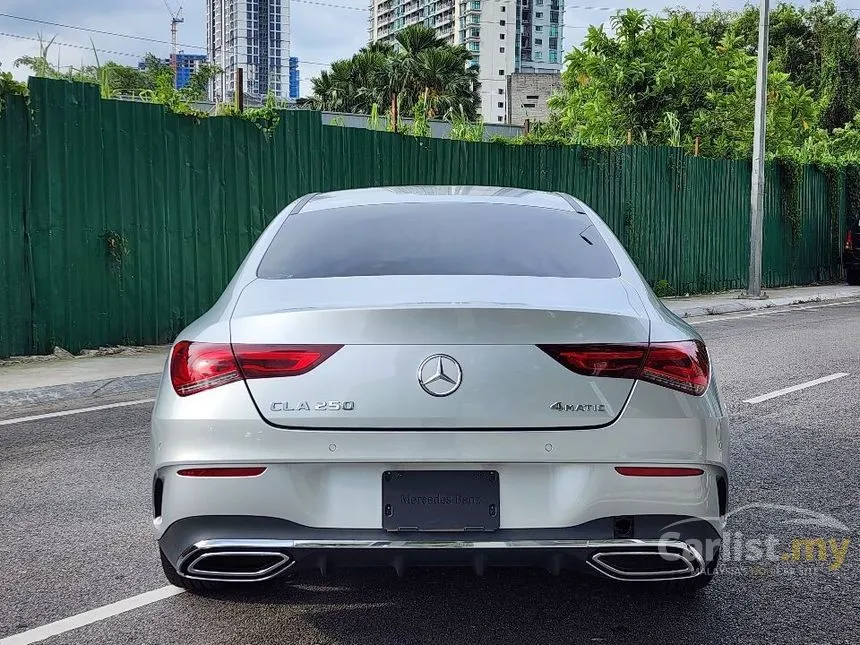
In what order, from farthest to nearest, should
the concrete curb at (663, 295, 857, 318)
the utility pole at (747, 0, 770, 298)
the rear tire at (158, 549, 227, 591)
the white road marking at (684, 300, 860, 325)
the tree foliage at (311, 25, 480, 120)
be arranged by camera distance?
the tree foliage at (311, 25, 480, 120) < the utility pole at (747, 0, 770, 298) < the concrete curb at (663, 295, 857, 318) < the white road marking at (684, 300, 860, 325) < the rear tire at (158, 549, 227, 591)

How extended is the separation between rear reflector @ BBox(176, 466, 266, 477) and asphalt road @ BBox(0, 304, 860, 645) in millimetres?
663

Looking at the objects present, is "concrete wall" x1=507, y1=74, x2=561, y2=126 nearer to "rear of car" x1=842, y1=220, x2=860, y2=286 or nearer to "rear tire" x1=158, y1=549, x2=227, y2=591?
"rear of car" x1=842, y1=220, x2=860, y2=286

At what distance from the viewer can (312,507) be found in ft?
10.7

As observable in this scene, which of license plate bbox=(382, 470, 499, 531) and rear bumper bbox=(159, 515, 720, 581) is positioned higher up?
license plate bbox=(382, 470, 499, 531)

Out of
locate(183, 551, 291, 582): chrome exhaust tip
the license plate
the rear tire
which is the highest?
the license plate

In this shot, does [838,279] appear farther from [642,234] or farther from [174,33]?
[174,33]

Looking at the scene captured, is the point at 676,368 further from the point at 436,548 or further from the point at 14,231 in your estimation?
the point at 14,231

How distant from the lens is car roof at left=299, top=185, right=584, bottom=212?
4594 mm

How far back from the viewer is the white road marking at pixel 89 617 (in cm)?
366

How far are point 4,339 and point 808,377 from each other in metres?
7.39

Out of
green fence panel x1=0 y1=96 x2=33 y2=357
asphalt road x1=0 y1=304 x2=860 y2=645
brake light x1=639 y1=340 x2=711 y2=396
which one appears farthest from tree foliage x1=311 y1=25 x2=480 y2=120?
brake light x1=639 y1=340 x2=711 y2=396

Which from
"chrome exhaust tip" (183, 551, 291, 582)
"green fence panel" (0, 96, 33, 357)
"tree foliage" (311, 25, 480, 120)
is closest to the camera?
"chrome exhaust tip" (183, 551, 291, 582)

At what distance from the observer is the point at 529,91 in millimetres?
116188

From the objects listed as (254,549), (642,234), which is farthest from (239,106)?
(254,549)
